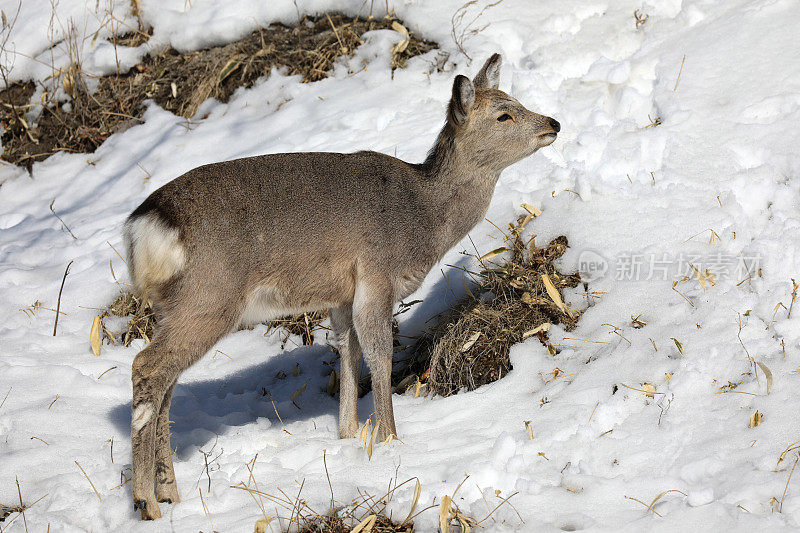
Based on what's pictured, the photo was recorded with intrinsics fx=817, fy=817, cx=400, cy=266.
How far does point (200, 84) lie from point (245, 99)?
493 mm

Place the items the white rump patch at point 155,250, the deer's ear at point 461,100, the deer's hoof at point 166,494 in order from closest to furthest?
the white rump patch at point 155,250, the deer's hoof at point 166,494, the deer's ear at point 461,100

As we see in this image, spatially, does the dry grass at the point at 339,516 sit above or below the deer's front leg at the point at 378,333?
below

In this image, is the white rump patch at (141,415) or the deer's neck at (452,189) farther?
the deer's neck at (452,189)

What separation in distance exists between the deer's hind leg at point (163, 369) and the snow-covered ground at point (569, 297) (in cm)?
16

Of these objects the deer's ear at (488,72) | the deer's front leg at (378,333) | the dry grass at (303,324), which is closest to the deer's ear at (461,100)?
the deer's ear at (488,72)

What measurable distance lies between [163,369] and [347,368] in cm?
140

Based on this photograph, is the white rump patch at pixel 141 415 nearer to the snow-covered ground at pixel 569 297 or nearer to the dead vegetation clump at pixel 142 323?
the snow-covered ground at pixel 569 297

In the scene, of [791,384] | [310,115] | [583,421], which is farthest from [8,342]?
[791,384]

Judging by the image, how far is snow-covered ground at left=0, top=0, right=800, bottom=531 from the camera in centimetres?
390

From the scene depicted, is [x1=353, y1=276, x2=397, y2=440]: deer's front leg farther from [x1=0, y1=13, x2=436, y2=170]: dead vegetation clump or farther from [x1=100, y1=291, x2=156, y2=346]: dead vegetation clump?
[x1=0, y1=13, x2=436, y2=170]: dead vegetation clump

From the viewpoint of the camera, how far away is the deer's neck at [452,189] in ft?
16.3

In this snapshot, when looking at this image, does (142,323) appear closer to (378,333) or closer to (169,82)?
(378,333)

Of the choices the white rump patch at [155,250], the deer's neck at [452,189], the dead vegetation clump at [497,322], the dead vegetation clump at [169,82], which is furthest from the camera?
the dead vegetation clump at [169,82]

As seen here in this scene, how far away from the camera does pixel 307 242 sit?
4.42 m
